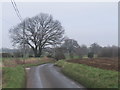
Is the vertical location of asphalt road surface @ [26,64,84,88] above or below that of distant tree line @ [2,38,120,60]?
below

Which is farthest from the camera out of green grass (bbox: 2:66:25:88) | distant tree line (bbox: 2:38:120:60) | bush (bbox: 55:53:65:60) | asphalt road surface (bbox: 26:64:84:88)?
bush (bbox: 55:53:65:60)

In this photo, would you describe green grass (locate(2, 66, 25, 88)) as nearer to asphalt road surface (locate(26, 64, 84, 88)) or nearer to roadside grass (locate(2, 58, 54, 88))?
roadside grass (locate(2, 58, 54, 88))

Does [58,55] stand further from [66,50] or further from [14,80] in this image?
[14,80]

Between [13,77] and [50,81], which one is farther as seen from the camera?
[13,77]

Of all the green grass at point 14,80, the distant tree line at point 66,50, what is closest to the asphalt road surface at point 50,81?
the green grass at point 14,80

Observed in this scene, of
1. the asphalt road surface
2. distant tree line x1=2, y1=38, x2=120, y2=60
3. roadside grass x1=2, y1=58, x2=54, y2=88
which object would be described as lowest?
the asphalt road surface

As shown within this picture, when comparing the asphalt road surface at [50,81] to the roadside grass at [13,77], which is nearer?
the roadside grass at [13,77]

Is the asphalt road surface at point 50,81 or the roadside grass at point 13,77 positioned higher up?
the roadside grass at point 13,77

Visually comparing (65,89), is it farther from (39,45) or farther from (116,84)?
(39,45)

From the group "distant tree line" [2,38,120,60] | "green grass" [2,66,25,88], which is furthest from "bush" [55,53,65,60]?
"green grass" [2,66,25,88]

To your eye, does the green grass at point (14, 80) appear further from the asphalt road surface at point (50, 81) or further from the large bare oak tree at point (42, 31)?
the large bare oak tree at point (42, 31)

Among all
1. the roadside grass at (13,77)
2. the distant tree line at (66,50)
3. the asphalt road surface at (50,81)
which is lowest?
the asphalt road surface at (50,81)

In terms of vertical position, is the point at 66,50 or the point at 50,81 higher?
the point at 66,50

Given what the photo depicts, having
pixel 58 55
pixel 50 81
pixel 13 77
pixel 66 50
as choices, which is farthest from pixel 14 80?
pixel 66 50
